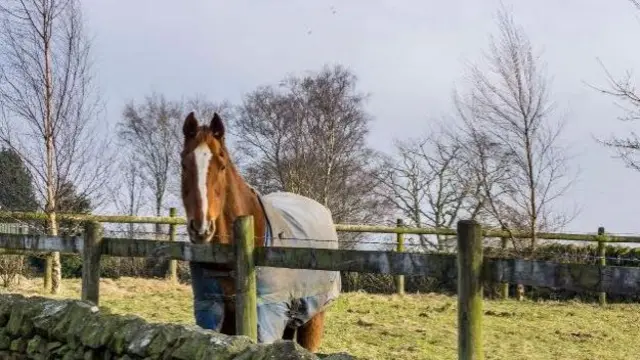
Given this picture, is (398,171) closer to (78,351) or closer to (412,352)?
(412,352)

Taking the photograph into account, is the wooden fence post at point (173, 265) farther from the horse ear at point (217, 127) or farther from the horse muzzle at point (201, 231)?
the horse muzzle at point (201, 231)

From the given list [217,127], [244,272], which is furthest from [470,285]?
[217,127]

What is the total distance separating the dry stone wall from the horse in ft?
2.93

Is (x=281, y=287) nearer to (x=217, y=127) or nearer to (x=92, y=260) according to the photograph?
(x=217, y=127)

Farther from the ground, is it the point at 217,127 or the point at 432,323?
the point at 217,127

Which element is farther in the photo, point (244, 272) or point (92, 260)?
point (92, 260)

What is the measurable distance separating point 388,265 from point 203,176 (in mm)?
1517

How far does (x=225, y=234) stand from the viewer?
17.0 feet

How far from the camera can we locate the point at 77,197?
14062 millimetres

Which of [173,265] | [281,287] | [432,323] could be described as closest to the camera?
[281,287]

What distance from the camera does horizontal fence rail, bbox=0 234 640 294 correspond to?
3.10 m

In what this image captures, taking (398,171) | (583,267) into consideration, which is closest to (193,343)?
(583,267)

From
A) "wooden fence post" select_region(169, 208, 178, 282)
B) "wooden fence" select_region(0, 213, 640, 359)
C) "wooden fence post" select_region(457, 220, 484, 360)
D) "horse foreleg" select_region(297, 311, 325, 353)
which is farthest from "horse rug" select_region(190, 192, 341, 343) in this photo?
"wooden fence post" select_region(169, 208, 178, 282)

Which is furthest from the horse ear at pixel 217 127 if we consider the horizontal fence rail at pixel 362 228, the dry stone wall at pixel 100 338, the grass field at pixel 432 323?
the horizontal fence rail at pixel 362 228
